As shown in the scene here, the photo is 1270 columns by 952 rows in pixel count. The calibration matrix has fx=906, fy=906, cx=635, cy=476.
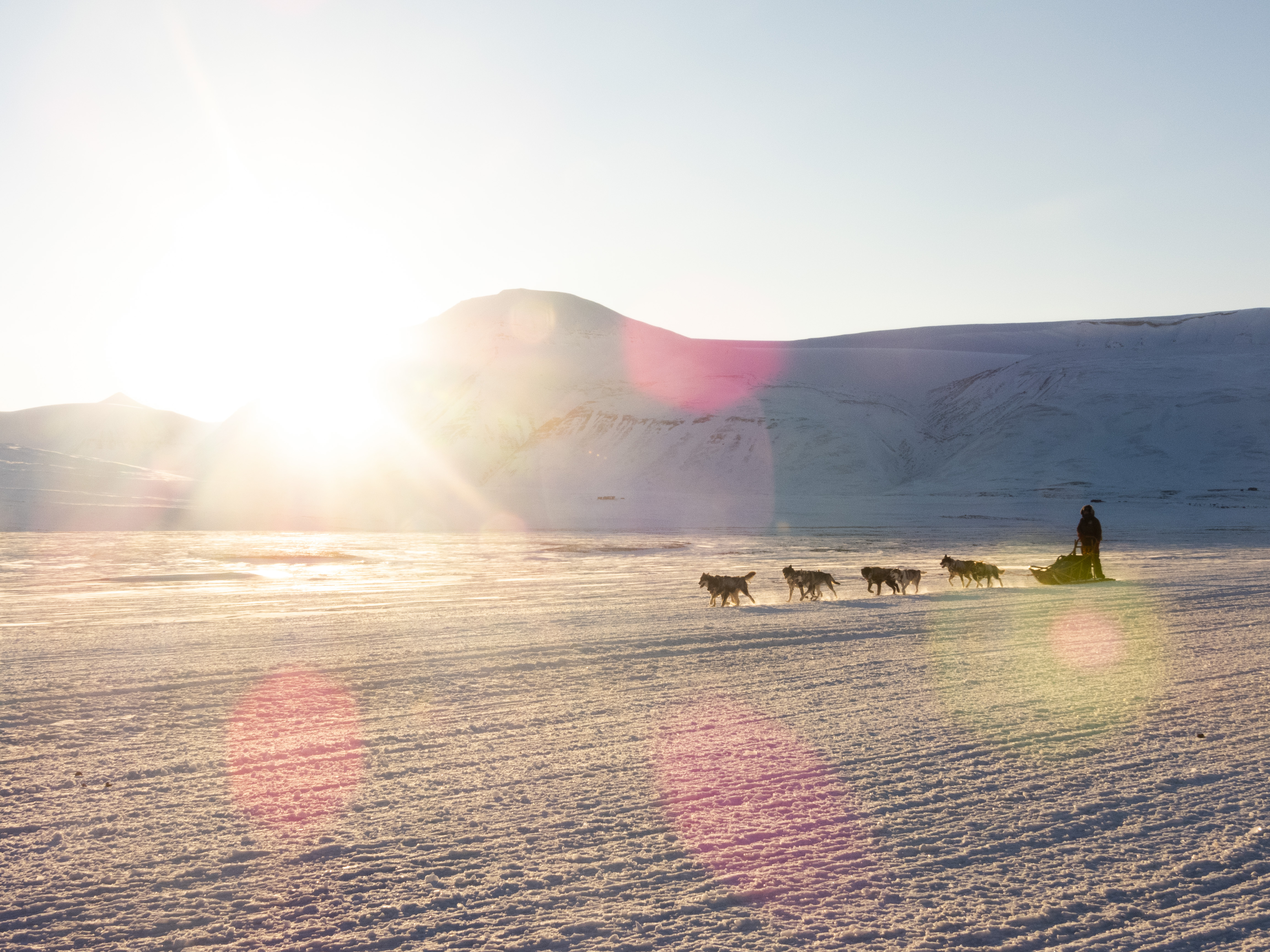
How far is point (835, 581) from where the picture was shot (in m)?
19.5

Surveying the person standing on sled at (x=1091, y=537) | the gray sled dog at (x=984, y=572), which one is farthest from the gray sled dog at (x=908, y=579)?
the person standing on sled at (x=1091, y=537)

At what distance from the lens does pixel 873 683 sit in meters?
9.03

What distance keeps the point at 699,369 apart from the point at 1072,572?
119568 mm

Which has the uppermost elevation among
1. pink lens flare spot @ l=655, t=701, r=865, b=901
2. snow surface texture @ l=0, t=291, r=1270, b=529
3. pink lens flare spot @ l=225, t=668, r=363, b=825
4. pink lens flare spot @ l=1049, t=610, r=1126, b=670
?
snow surface texture @ l=0, t=291, r=1270, b=529

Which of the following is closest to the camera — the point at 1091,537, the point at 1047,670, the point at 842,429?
the point at 1047,670

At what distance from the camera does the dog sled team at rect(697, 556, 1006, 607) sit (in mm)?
16562

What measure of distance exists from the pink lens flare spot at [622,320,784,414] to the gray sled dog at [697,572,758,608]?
9728cm

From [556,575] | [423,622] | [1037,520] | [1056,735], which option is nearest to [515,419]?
[1037,520]

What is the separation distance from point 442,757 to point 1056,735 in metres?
4.65

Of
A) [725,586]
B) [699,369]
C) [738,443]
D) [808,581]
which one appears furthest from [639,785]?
[699,369]

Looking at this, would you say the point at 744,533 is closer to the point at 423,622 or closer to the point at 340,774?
the point at 423,622

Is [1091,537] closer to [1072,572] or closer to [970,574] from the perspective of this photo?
[1072,572]

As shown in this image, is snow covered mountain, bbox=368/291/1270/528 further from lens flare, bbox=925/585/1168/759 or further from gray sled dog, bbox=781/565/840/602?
lens flare, bbox=925/585/1168/759

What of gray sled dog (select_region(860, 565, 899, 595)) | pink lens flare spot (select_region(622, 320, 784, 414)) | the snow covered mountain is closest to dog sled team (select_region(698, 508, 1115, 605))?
gray sled dog (select_region(860, 565, 899, 595))
